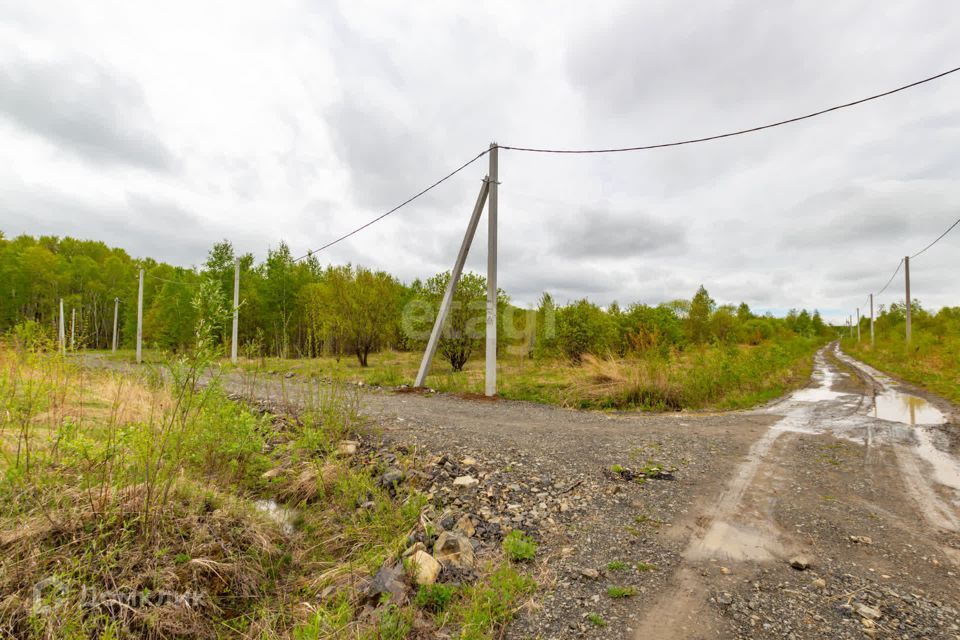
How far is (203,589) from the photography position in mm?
2811

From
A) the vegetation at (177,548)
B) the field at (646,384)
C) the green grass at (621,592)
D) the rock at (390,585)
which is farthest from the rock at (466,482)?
the field at (646,384)

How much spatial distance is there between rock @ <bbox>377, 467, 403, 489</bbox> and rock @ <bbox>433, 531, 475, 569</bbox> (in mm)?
1417

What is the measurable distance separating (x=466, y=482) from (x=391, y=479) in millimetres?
848

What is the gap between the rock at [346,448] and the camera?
17.7 feet

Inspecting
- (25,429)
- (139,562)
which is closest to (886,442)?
(139,562)

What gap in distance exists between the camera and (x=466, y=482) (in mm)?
4391

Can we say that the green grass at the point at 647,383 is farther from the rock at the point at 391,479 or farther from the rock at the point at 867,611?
the rock at the point at 867,611

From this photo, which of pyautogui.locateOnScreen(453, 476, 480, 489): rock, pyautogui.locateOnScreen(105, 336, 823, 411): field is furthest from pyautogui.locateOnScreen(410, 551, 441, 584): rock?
pyautogui.locateOnScreen(105, 336, 823, 411): field

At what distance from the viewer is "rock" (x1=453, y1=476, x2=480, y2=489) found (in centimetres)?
436

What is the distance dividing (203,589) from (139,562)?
0.45 metres

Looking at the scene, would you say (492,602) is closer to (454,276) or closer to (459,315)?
(454,276)

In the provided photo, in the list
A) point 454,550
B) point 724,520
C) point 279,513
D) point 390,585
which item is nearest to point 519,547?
point 454,550

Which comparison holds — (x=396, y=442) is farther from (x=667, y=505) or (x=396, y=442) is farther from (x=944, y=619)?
(x=944, y=619)

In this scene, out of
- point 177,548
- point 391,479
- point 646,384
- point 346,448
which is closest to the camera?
point 177,548
